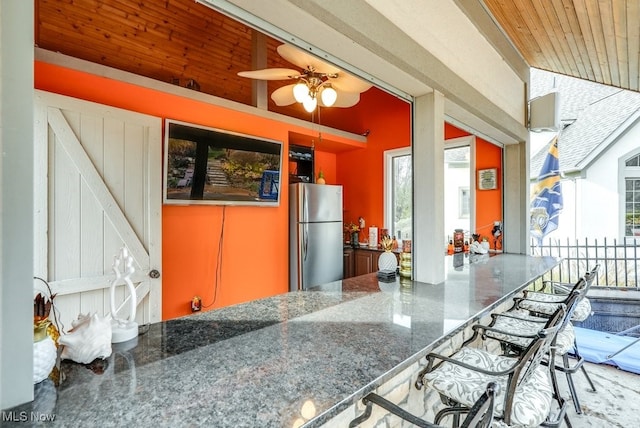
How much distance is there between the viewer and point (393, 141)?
15.4 feet

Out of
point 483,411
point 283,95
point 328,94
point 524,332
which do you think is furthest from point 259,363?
point 283,95

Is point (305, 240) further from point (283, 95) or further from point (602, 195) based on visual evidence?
point (602, 195)

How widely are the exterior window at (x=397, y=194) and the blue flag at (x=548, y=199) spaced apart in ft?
5.67

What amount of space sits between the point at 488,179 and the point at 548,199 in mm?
1211

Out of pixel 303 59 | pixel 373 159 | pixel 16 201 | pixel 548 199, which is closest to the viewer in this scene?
pixel 16 201

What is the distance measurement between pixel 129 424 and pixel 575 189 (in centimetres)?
738

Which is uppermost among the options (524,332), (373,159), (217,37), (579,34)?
(217,37)

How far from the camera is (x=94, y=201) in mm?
2324

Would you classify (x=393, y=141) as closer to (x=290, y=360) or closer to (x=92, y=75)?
(x=92, y=75)

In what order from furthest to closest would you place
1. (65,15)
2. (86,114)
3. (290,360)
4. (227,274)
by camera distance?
1. (227,274)
2. (65,15)
3. (86,114)
4. (290,360)

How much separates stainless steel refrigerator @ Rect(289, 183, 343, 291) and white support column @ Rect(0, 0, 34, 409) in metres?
3.17

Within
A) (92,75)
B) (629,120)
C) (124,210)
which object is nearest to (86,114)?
(92,75)

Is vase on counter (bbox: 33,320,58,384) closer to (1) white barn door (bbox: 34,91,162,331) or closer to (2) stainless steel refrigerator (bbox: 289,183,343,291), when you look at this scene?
(1) white barn door (bbox: 34,91,162,331)

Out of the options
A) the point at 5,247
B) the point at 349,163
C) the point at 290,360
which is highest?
the point at 349,163
